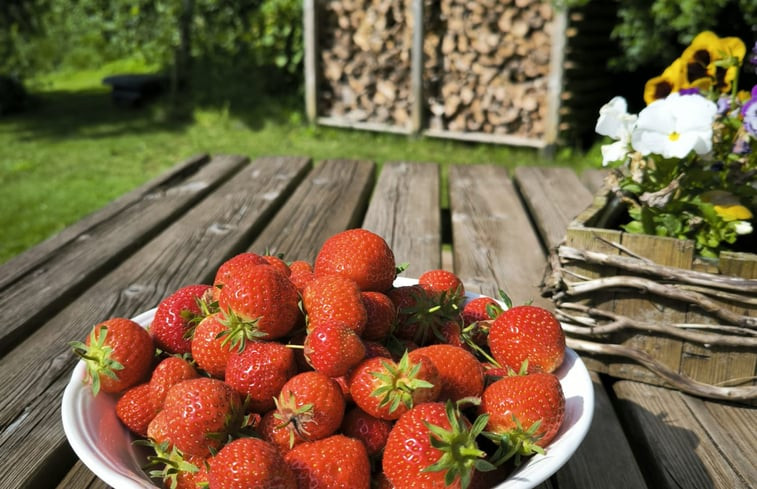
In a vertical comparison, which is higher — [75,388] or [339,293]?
[339,293]

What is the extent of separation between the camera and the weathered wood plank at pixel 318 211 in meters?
1.73

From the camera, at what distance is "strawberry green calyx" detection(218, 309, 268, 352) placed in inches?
34.7

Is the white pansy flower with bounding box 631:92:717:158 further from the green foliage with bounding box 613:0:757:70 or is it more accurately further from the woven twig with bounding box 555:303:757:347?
the green foliage with bounding box 613:0:757:70

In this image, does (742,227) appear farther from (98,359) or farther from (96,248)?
(96,248)

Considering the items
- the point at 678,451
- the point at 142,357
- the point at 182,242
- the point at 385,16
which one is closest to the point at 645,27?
the point at 385,16

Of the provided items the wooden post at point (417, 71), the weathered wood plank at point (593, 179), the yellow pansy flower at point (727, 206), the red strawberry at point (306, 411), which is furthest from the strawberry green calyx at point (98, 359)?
the wooden post at point (417, 71)

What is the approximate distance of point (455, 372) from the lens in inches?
34.4

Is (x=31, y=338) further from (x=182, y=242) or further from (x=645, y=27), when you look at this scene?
(x=645, y=27)

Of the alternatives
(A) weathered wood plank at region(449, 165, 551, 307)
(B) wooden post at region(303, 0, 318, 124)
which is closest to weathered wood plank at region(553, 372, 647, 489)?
(A) weathered wood plank at region(449, 165, 551, 307)

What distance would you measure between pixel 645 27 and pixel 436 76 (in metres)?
1.52

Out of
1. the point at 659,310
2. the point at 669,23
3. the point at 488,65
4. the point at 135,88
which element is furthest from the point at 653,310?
the point at 135,88

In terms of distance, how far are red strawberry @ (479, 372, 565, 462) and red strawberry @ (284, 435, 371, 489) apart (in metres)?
0.16

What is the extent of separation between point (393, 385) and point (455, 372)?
0.33 ft

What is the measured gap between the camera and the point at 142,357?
3.07ft
